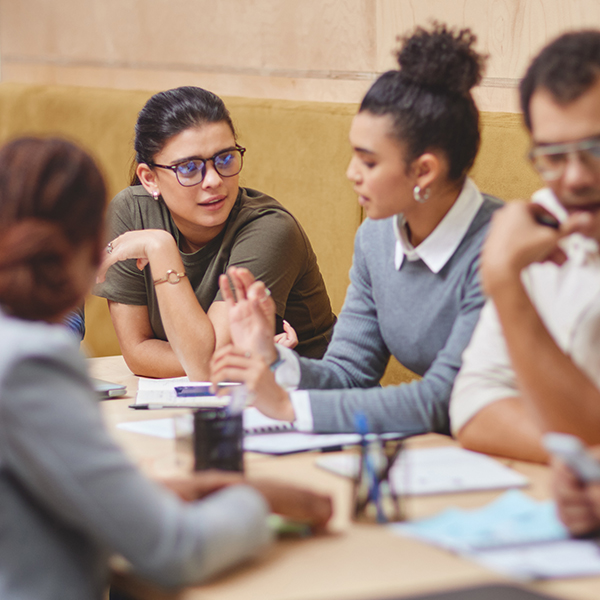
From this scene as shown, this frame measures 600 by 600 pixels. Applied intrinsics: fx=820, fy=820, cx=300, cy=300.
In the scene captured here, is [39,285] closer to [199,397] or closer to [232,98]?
[199,397]

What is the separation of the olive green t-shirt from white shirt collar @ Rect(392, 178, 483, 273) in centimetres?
57

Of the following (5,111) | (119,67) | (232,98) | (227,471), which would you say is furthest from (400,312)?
(119,67)

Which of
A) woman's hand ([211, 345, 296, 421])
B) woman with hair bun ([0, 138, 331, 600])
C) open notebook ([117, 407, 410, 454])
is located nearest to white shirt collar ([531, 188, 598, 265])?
open notebook ([117, 407, 410, 454])

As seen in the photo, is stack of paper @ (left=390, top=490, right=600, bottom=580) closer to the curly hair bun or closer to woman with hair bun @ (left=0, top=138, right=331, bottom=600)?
woman with hair bun @ (left=0, top=138, right=331, bottom=600)

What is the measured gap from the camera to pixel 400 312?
151 cm

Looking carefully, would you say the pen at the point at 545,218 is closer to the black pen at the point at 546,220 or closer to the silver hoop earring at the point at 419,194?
the black pen at the point at 546,220

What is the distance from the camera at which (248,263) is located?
195cm

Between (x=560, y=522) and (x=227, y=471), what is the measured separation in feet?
1.32

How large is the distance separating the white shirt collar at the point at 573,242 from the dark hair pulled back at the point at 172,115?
3.34 ft

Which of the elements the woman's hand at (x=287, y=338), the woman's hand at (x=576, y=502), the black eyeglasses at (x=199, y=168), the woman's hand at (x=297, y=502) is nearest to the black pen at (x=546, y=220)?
the woman's hand at (x=576, y=502)

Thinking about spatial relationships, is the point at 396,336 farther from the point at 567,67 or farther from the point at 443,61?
the point at 567,67

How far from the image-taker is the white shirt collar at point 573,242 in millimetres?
1123

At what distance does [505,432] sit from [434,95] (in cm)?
62

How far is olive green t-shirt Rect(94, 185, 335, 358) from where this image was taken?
1982 mm
